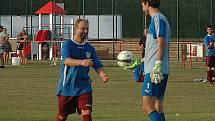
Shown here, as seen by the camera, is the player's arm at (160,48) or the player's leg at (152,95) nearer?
the player's arm at (160,48)

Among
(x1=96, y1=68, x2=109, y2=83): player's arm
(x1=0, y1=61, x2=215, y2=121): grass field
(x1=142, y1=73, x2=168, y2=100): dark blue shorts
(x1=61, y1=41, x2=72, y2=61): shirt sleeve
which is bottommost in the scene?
(x1=0, y1=61, x2=215, y2=121): grass field

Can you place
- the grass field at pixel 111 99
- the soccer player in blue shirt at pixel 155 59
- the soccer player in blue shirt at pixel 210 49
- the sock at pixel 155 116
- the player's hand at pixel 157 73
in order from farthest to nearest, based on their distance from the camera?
the soccer player in blue shirt at pixel 210 49 < the grass field at pixel 111 99 < the sock at pixel 155 116 < the soccer player in blue shirt at pixel 155 59 < the player's hand at pixel 157 73

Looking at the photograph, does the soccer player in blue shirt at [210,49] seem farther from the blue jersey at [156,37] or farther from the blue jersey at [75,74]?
the blue jersey at [156,37]

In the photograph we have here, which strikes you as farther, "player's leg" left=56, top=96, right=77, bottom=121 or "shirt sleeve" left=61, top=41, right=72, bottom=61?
"player's leg" left=56, top=96, right=77, bottom=121

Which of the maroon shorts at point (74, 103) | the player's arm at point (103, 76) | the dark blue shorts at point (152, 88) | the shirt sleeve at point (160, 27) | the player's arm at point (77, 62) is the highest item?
the shirt sleeve at point (160, 27)

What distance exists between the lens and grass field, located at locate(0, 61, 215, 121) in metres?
16.2

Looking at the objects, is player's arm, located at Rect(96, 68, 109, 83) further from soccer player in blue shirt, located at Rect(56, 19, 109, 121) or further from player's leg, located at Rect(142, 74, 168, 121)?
player's leg, located at Rect(142, 74, 168, 121)

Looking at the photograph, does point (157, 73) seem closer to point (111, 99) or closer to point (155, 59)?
point (155, 59)

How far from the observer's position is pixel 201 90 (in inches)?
938

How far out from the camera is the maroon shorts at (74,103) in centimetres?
1191

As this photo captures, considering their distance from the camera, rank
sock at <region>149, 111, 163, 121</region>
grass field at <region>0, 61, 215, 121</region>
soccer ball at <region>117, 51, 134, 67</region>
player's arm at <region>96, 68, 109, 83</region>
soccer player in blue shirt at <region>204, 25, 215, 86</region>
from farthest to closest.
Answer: soccer player in blue shirt at <region>204, 25, 215, 86</region> → soccer ball at <region>117, 51, 134, 67</region> → grass field at <region>0, 61, 215, 121</region> → player's arm at <region>96, 68, 109, 83</region> → sock at <region>149, 111, 163, 121</region>

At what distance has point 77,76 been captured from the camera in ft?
39.4

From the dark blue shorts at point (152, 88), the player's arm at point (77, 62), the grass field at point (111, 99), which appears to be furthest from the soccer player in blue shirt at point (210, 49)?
the dark blue shorts at point (152, 88)

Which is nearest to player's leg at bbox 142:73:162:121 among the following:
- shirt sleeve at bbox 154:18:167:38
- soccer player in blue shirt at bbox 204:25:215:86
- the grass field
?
shirt sleeve at bbox 154:18:167:38
